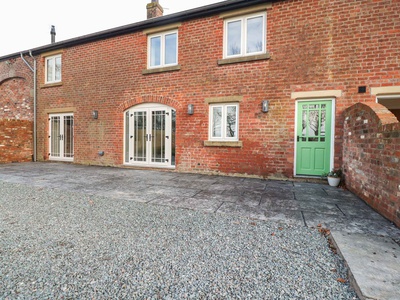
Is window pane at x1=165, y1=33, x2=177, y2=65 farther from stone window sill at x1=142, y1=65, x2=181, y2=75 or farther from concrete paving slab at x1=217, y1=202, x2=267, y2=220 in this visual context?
concrete paving slab at x1=217, y1=202, x2=267, y2=220

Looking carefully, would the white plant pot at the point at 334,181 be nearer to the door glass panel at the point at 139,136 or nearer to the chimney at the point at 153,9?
the door glass panel at the point at 139,136

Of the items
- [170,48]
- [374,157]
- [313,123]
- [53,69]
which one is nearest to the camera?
[374,157]

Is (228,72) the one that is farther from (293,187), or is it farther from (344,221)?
(344,221)

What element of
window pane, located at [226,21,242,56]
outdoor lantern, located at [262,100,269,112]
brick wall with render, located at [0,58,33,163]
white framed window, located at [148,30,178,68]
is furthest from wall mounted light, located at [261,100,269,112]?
brick wall with render, located at [0,58,33,163]

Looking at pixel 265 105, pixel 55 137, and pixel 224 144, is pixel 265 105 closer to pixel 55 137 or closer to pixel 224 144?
pixel 224 144

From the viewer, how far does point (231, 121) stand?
683 cm

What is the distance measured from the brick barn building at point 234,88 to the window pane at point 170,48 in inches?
1.9

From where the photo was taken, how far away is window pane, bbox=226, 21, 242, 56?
6715mm

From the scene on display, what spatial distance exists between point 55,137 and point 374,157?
11678 mm

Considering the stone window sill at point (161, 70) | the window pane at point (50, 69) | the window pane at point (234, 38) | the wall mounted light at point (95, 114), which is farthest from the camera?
the window pane at point (50, 69)

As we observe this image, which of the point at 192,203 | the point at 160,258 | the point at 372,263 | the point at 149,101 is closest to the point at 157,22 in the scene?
the point at 149,101

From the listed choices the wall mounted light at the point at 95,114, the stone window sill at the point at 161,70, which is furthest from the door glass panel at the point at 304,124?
the wall mounted light at the point at 95,114

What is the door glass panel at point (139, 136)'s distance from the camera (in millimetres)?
8047

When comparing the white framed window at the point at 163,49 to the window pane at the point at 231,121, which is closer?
the window pane at the point at 231,121
